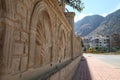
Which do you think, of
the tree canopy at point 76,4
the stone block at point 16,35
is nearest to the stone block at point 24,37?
the stone block at point 16,35

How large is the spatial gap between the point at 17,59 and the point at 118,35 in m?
116

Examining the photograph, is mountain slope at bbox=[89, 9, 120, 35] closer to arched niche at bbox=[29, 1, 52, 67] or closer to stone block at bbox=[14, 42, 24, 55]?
arched niche at bbox=[29, 1, 52, 67]

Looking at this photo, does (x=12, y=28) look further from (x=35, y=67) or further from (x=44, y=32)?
(x=44, y=32)

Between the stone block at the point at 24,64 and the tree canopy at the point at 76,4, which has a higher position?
the tree canopy at the point at 76,4

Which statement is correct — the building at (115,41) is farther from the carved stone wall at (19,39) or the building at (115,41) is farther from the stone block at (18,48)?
the stone block at (18,48)

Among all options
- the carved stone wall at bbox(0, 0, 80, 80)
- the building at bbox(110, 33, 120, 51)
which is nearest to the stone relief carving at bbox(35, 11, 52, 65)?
the carved stone wall at bbox(0, 0, 80, 80)

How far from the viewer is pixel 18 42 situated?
247 centimetres

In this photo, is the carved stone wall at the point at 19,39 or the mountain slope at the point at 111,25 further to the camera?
the mountain slope at the point at 111,25

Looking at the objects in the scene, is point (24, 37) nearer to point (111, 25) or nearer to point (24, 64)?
point (24, 64)

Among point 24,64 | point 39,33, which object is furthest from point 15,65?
point 39,33

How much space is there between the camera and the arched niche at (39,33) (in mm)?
3062

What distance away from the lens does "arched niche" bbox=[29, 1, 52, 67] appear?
3062 millimetres

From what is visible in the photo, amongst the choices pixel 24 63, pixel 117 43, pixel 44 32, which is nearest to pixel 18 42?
pixel 24 63

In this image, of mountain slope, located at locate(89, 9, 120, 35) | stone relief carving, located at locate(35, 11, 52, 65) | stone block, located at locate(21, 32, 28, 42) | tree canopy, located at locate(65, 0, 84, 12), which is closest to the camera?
stone block, located at locate(21, 32, 28, 42)
